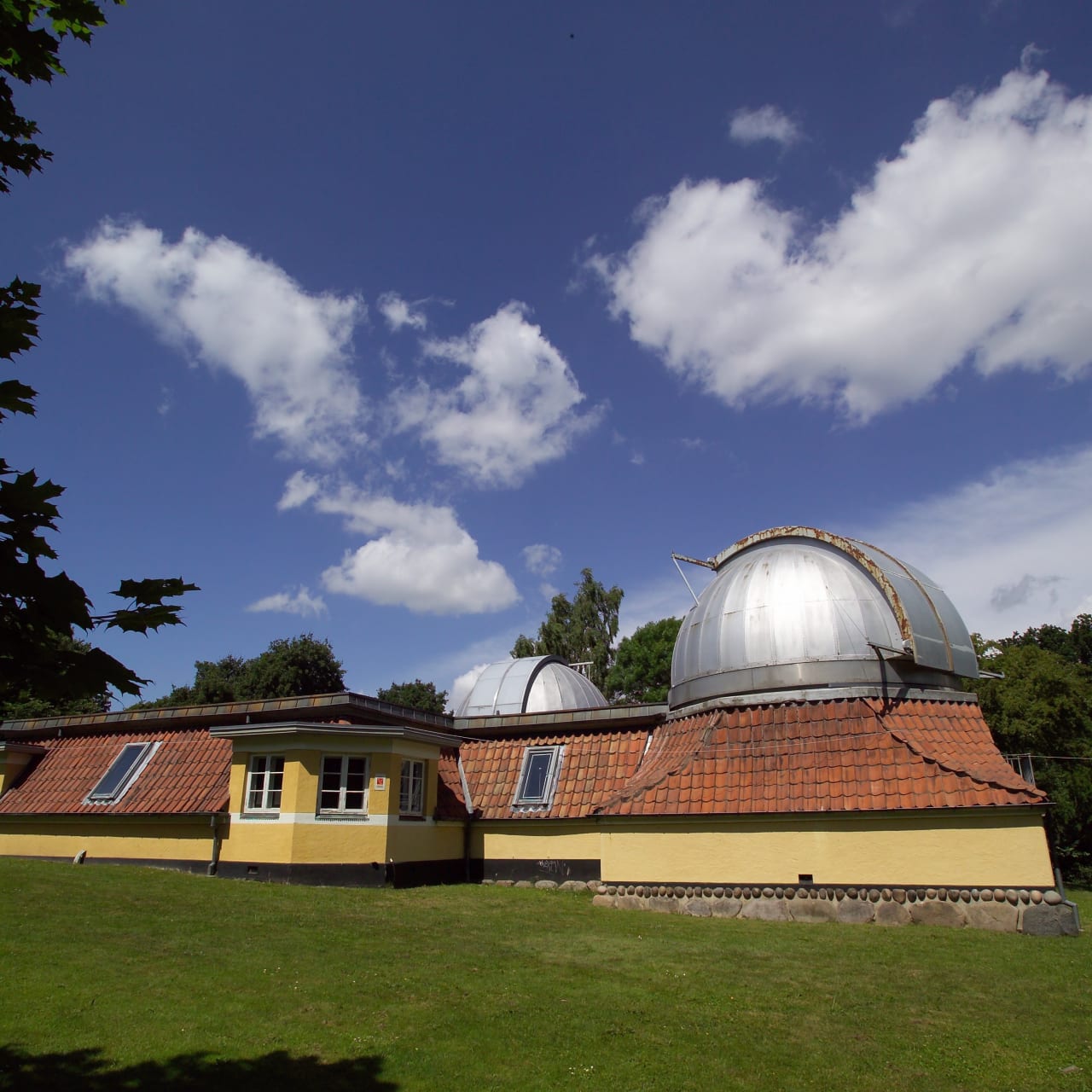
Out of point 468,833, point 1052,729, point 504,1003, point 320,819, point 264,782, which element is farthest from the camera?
point 1052,729

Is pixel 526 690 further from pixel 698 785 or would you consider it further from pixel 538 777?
pixel 698 785

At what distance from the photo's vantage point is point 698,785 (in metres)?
16.1

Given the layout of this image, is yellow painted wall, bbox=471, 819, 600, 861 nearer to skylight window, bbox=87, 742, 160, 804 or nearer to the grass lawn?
the grass lawn

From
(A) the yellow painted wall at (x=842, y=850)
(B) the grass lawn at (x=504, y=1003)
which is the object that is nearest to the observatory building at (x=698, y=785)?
(A) the yellow painted wall at (x=842, y=850)

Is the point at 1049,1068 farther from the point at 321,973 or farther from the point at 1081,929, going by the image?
the point at 1081,929

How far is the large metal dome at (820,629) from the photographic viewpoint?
54.7 ft

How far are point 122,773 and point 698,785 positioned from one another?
15.1m

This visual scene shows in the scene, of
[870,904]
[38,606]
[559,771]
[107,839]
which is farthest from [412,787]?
[38,606]

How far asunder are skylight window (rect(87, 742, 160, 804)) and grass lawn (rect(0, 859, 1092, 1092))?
7.82 metres

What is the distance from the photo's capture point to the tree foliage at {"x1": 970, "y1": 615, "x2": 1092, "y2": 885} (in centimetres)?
2381

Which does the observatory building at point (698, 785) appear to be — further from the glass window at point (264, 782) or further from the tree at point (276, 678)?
the tree at point (276, 678)

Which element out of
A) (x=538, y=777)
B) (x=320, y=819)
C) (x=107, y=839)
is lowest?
(x=107, y=839)

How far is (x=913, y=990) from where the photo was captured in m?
8.83

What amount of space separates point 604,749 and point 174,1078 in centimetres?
1489
